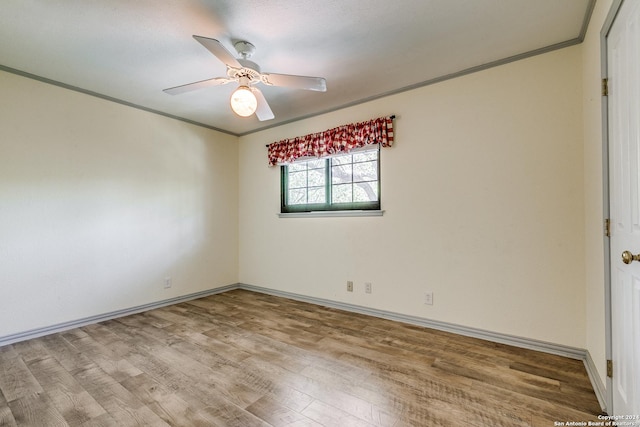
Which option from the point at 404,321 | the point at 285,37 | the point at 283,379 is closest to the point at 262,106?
the point at 285,37

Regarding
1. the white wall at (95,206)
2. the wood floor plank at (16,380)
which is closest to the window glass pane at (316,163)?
the white wall at (95,206)

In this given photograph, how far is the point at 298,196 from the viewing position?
3.94 metres

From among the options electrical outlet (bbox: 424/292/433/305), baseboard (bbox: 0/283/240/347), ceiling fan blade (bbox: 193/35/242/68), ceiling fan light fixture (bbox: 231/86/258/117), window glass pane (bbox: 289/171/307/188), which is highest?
ceiling fan blade (bbox: 193/35/242/68)

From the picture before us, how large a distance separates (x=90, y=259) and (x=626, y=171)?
13.9ft

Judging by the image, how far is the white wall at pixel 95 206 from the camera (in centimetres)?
256

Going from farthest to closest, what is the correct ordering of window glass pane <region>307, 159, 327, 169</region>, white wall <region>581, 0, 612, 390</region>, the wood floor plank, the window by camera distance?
window glass pane <region>307, 159, 327, 169</region> < the window < the wood floor plank < white wall <region>581, 0, 612, 390</region>

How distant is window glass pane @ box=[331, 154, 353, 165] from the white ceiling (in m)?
0.79

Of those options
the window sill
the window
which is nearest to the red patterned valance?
the window

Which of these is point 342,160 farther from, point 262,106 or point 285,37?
point 285,37

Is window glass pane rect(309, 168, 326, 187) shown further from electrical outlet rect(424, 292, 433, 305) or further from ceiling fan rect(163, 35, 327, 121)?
electrical outlet rect(424, 292, 433, 305)

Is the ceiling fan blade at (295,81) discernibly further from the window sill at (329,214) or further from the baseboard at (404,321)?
the baseboard at (404,321)

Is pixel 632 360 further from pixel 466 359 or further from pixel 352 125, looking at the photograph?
pixel 352 125

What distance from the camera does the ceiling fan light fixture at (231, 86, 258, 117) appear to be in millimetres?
2031

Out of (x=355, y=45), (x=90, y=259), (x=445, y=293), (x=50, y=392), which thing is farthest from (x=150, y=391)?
(x=355, y=45)
